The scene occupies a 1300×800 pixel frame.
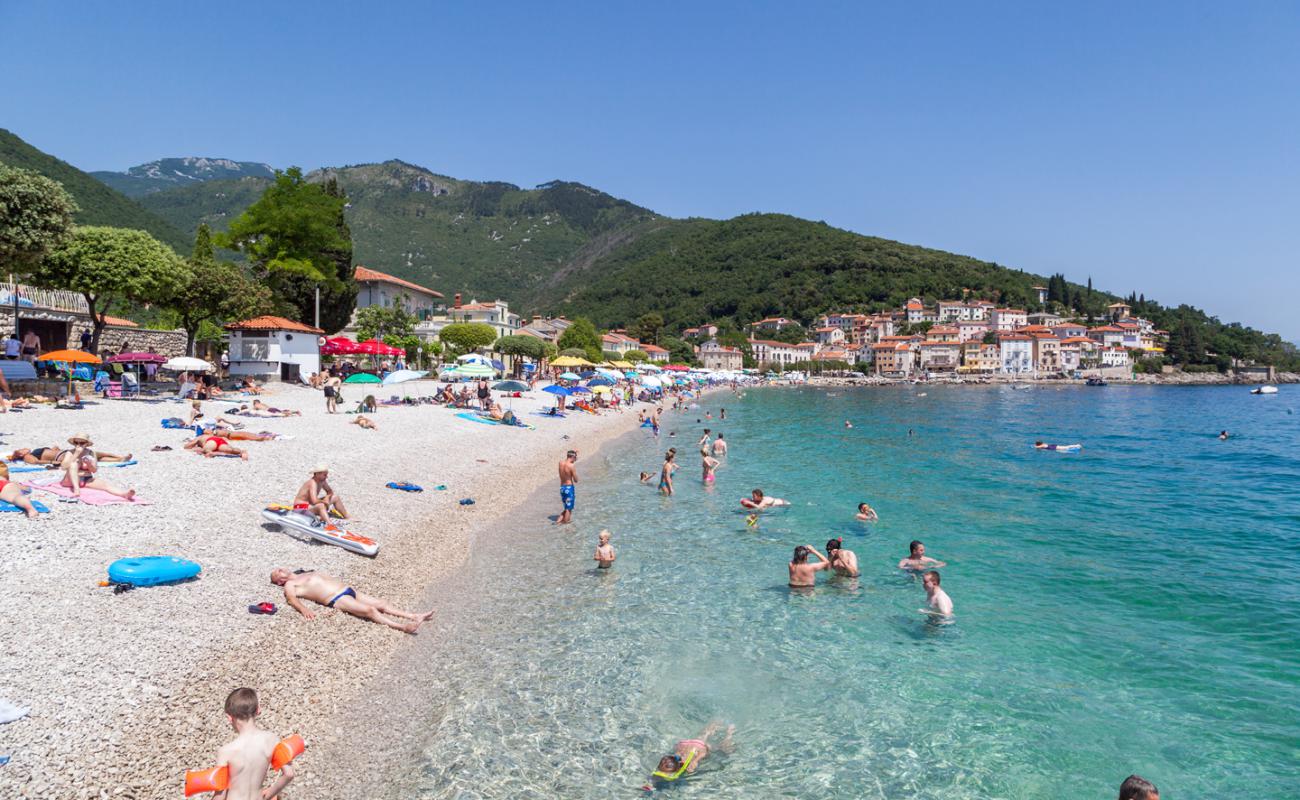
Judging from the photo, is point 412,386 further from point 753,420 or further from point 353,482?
point 353,482

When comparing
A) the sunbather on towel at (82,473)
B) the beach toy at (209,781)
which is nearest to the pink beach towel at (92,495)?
the sunbather on towel at (82,473)

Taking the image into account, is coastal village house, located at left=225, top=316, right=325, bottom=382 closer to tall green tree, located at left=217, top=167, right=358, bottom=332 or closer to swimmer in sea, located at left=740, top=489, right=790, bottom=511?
tall green tree, located at left=217, top=167, right=358, bottom=332

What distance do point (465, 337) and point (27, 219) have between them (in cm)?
3555

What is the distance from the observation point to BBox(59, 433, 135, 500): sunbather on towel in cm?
969

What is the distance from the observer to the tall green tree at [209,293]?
81.3 ft

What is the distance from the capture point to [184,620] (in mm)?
6645

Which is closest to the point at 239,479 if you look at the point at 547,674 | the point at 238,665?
the point at 238,665

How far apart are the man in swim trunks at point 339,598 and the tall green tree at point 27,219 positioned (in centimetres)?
1160

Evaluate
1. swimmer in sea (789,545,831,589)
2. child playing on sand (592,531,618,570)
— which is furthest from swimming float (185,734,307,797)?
swimmer in sea (789,545,831,589)

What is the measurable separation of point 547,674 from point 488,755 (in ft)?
4.76

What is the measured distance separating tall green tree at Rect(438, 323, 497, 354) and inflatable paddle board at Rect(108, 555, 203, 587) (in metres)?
43.3

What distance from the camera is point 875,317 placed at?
478ft

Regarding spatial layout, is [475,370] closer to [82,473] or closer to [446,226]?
[82,473]

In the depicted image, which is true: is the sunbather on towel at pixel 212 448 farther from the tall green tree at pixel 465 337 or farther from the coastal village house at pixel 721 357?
the coastal village house at pixel 721 357
